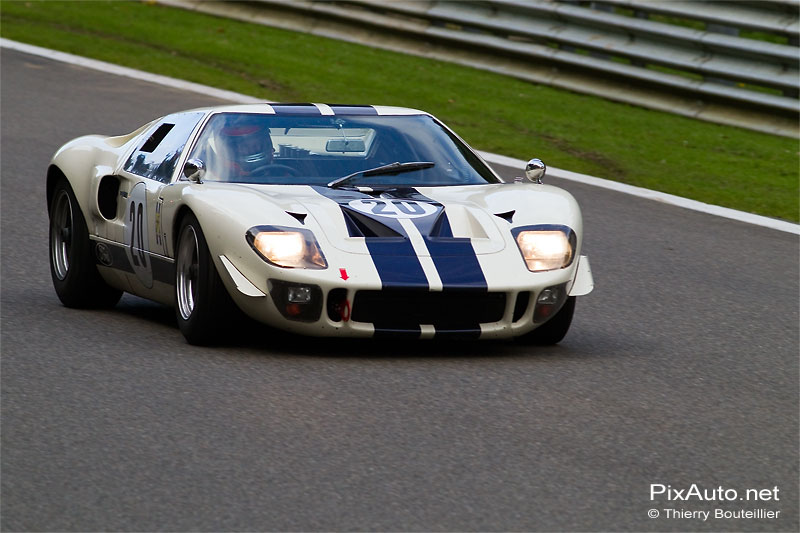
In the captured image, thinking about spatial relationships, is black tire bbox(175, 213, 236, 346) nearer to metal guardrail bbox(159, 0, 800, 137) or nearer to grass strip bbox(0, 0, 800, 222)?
grass strip bbox(0, 0, 800, 222)

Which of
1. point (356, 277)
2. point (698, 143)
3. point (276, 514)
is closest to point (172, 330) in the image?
point (356, 277)

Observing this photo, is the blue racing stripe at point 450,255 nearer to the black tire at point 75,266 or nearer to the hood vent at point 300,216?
the hood vent at point 300,216

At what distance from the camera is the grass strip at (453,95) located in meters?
11.9

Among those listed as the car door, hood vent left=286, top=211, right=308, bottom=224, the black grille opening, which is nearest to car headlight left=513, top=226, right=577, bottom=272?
the black grille opening

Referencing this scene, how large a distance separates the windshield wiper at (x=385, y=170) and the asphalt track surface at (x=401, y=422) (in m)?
0.71

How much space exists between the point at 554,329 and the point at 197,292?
5.12ft

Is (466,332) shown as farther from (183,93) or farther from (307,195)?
(183,93)

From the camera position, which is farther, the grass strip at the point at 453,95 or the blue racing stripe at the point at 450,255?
the grass strip at the point at 453,95

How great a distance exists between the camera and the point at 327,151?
6961mm

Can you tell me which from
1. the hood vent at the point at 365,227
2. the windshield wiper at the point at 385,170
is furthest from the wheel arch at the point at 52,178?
the hood vent at the point at 365,227

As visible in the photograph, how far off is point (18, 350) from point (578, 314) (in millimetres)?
2847

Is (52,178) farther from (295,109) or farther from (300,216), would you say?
(300,216)

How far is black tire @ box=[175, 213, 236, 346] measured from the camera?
6.14m

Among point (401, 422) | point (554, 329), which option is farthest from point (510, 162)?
point (401, 422)
